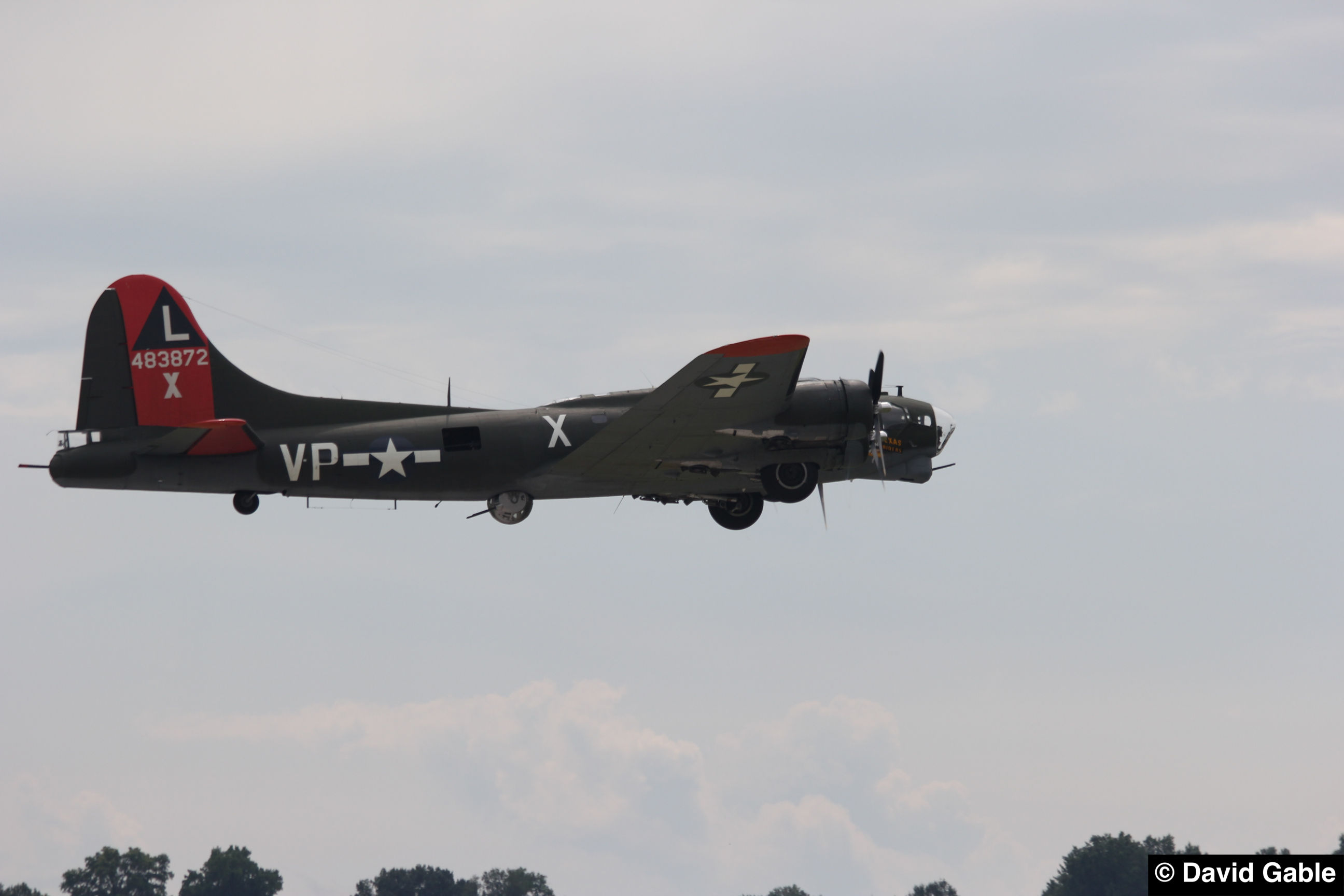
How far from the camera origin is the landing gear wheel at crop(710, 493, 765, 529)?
39.3 meters

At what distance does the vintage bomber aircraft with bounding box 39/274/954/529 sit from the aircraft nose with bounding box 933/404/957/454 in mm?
987

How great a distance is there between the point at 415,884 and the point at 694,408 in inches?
3814

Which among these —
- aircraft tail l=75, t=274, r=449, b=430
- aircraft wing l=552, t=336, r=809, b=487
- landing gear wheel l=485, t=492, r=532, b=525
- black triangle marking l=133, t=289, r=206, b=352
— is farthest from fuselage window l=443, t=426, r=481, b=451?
black triangle marking l=133, t=289, r=206, b=352

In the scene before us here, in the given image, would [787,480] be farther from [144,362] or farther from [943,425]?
[144,362]

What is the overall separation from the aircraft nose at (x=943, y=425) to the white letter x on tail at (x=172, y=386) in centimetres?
1981

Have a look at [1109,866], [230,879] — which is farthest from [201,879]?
[1109,866]

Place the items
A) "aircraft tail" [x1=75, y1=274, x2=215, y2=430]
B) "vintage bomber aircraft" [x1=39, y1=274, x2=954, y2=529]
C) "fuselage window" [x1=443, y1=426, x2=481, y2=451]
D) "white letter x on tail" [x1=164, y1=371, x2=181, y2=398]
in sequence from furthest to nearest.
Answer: "white letter x on tail" [x1=164, y1=371, x2=181, y2=398] → "aircraft tail" [x1=75, y1=274, x2=215, y2=430] → "fuselage window" [x1=443, y1=426, x2=481, y2=451] → "vintage bomber aircraft" [x1=39, y1=274, x2=954, y2=529]

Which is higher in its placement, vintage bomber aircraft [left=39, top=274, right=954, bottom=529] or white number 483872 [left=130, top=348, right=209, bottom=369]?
white number 483872 [left=130, top=348, right=209, bottom=369]

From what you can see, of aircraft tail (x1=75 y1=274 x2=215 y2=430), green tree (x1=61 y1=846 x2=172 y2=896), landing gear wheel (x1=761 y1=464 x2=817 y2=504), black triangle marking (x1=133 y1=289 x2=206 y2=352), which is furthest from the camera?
green tree (x1=61 y1=846 x2=172 y2=896)

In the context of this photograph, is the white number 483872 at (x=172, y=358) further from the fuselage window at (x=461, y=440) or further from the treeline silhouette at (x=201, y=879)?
the treeline silhouette at (x=201, y=879)

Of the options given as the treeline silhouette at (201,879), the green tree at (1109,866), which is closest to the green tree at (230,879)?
the treeline silhouette at (201,879)

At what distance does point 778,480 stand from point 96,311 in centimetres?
1807

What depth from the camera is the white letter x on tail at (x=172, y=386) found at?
36344 mm

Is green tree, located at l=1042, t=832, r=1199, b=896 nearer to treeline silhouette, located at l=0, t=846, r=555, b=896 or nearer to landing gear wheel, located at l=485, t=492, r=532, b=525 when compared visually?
treeline silhouette, located at l=0, t=846, r=555, b=896
